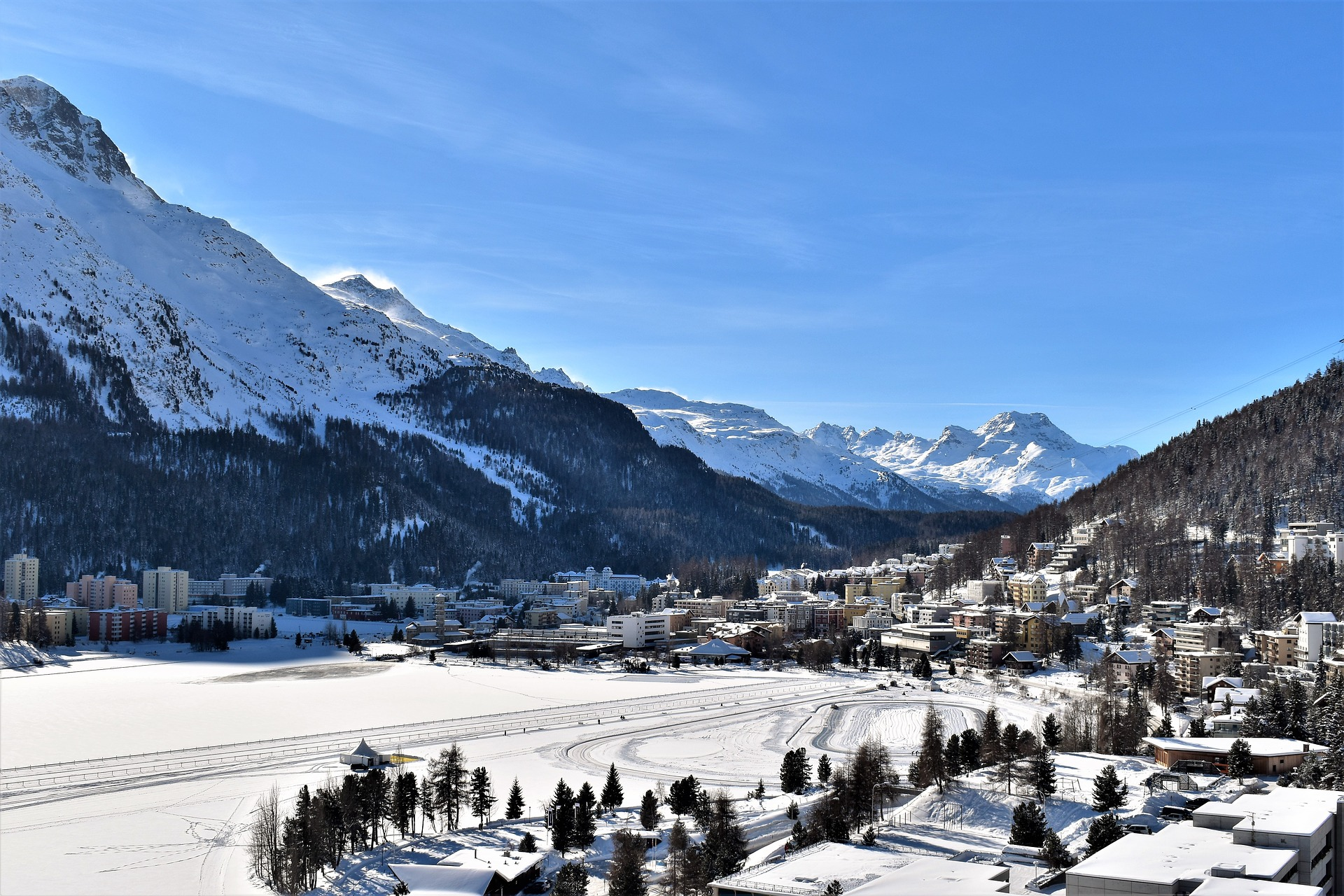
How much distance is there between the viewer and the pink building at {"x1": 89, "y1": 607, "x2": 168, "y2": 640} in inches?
3445

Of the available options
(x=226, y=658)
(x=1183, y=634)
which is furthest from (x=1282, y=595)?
(x=226, y=658)

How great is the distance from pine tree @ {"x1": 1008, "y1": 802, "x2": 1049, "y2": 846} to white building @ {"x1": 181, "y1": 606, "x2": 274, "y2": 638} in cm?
7724

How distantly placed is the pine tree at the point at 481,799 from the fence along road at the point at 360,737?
34.4 ft

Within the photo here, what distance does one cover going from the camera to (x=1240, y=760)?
37.4 meters

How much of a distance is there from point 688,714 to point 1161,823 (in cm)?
2852

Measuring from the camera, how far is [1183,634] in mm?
66125

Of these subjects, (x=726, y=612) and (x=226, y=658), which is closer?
(x=226, y=658)

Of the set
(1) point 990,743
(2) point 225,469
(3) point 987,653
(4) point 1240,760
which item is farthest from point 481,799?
(2) point 225,469

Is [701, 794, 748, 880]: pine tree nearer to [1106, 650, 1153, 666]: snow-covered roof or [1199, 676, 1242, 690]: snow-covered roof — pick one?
[1199, 676, 1242, 690]: snow-covered roof

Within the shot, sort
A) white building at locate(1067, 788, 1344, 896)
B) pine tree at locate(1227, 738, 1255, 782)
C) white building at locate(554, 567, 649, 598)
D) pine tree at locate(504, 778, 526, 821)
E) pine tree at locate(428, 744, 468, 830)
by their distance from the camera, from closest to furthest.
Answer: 1. white building at locate(1067, 788, 1344, 896)
2. pine tree at locate(428, 744, 468, 830)
3. pine tree at locate(504, 778, 526, 821)
4. pine tree at locate(1227, 738, 1255, 782)
5. white building at locate(554, 567, 649, 598)

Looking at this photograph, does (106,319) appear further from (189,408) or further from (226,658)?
(226,658)

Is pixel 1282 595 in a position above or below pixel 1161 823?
above

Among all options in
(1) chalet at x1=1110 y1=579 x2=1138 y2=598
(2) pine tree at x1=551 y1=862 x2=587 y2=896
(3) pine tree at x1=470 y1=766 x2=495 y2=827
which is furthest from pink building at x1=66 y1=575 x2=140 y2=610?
(1) chalet at x1=1110 y1=579 x2=1138 y2=598

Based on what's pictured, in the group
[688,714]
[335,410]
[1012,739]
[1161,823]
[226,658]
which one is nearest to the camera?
[1161,823]
